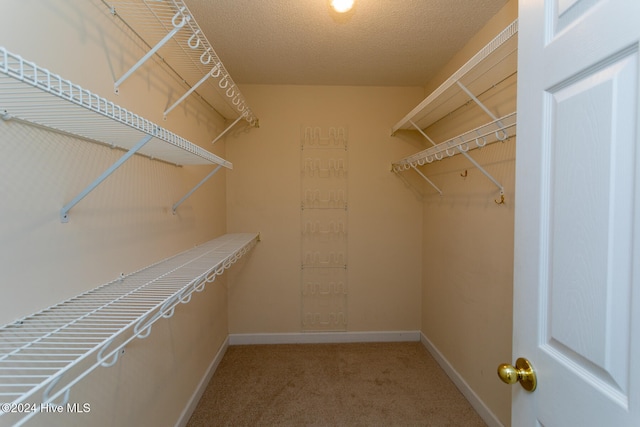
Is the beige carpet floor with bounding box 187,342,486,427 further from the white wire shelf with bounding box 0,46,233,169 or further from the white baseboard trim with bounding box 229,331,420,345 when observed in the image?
the white wire shelf with bounding box 0,46,233,169

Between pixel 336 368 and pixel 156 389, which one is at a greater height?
pixel 156 389

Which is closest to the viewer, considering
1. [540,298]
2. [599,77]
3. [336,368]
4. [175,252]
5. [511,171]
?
[599,77]

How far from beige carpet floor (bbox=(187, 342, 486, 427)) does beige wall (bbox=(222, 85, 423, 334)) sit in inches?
12.1

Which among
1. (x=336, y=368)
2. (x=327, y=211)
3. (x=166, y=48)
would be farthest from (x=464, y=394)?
(x=166, y=48)

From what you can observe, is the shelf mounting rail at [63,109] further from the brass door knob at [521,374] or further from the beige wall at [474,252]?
the beige wall at [474,252]

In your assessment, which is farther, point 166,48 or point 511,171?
point 511,171

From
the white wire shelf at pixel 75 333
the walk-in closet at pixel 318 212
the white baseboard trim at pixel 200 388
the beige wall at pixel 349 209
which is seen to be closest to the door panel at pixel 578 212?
the walk-in closet at pixel 318 212

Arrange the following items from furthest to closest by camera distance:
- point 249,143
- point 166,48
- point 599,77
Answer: point 249,143 → point 166,48 → point 599,77

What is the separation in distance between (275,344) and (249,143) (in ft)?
6.27

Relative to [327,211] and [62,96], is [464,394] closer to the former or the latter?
[327,211]

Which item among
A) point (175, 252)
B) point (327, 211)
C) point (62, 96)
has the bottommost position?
point (175, 252)

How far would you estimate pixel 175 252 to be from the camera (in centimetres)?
170

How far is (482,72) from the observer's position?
4.98ft

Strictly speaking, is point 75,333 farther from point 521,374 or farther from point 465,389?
point 465,389
